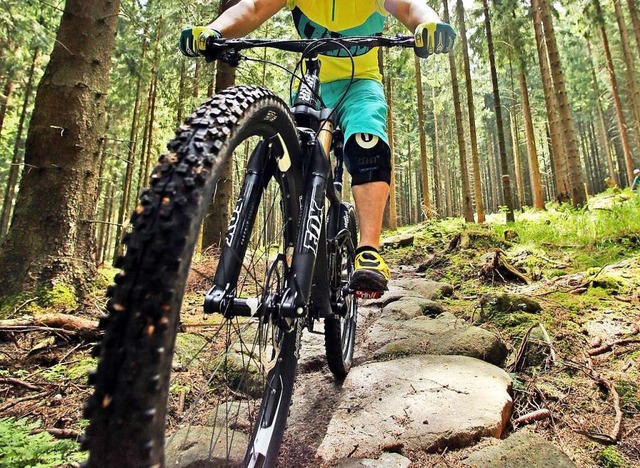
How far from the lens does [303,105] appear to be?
72.6 inches

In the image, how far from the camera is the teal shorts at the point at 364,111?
2.23m

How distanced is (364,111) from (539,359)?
1.90m

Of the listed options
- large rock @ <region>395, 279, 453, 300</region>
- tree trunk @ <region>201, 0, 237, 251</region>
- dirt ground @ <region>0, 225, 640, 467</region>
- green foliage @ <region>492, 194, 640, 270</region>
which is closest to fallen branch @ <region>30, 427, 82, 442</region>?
dirt ground @ <region>0, 225, 640, 467</region>

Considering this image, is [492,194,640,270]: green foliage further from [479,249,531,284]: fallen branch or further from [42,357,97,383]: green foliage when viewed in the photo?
[42,357,97,383]: green foliage

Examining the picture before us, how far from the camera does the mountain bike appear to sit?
0.70 meters

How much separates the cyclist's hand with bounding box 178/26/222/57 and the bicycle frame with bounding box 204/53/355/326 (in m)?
0.45

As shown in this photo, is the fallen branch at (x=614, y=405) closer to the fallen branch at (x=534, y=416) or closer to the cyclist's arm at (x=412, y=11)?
the fallen branch at (x=534, y=416)

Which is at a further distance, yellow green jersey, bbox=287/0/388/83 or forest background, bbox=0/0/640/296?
forest background, bbox=0/0/640/296

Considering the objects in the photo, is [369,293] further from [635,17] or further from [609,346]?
[635,17]

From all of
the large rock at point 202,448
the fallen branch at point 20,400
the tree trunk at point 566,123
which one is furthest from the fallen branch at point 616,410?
the tree trunk at point 566,123

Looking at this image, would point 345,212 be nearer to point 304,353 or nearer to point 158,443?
point 304,353

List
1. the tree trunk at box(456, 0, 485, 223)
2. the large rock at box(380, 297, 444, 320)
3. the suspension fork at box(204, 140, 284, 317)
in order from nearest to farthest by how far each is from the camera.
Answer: the suspension fork at box(204, 140, 284, 317) → the large rock at box(380, 297, 444, 320) → the tree trunk at box(456, 0, 485, 223)

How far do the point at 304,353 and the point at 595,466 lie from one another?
6.20ft

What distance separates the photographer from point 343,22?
2381mm
